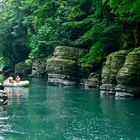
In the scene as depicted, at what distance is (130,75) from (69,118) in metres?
9.86

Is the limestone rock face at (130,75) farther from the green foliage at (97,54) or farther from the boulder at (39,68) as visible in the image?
the boulder at (39,68)

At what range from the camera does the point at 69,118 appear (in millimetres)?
24531

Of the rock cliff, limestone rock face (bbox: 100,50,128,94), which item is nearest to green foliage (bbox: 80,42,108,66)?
limestone rock face (bbox: 100,50,128,94)

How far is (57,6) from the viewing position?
57188mm

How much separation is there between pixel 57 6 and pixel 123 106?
30.5m

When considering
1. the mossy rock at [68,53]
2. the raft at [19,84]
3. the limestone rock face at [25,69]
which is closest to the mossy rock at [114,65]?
the mossy rock at [68,53]

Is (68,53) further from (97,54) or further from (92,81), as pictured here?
(92,81)

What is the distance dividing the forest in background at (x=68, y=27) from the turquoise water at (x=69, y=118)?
24.0 ft

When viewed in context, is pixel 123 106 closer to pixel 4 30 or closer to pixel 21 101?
pixel 21 101

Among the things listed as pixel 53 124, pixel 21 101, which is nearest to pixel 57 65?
pixel 21 101

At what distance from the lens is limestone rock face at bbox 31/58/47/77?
58.9 meters

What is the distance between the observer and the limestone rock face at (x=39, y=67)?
58.9 m

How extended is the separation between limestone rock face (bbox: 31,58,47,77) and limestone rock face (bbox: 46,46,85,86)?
13067mm

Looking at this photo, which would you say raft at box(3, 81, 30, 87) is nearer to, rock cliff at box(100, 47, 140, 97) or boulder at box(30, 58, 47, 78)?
rock cliff at box(100, 47, 140, 97)
